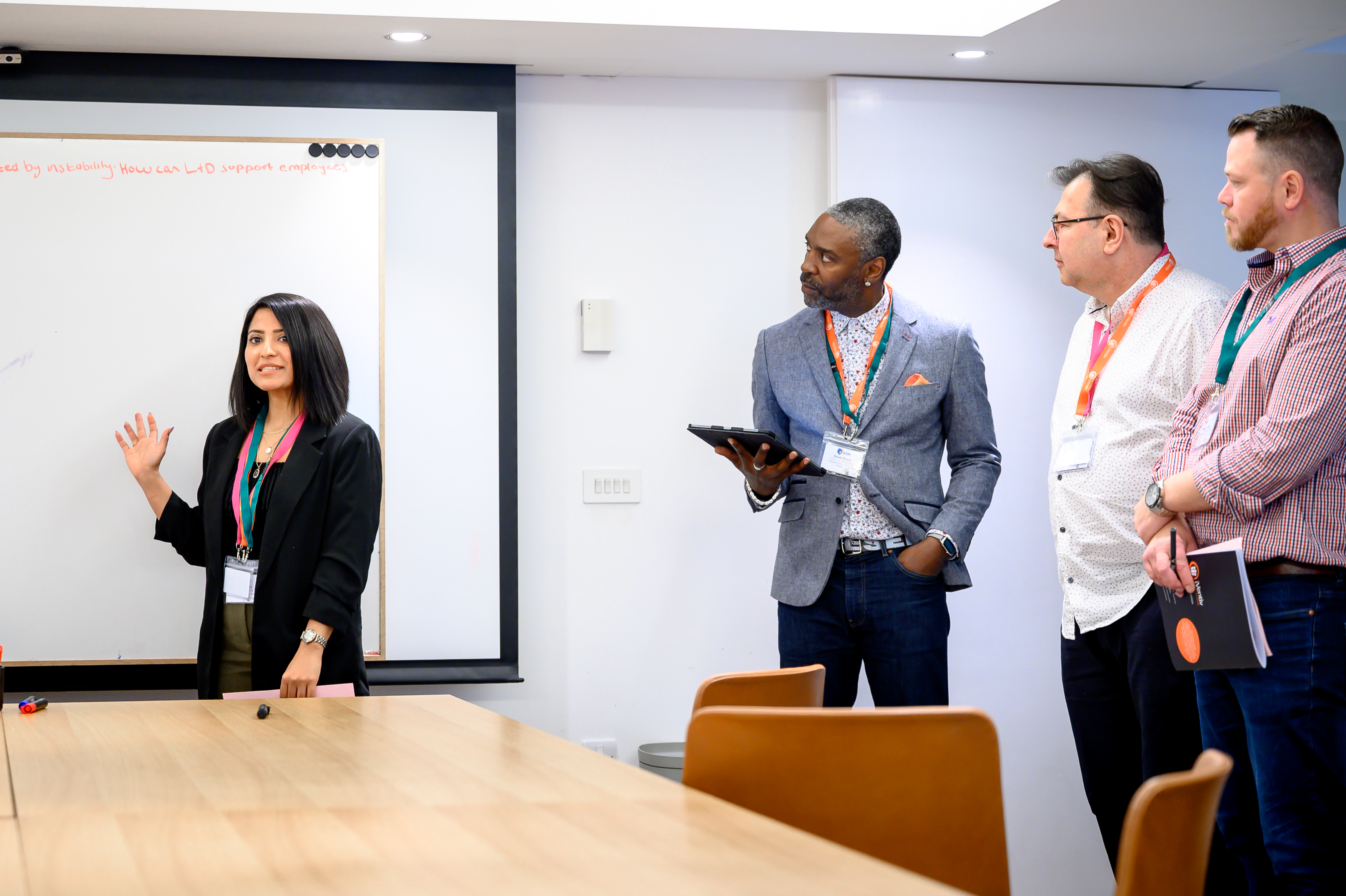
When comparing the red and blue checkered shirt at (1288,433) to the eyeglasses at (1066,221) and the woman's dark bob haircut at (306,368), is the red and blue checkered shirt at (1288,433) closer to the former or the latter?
the eyeglasses at (1066,221)

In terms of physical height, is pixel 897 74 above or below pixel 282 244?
above

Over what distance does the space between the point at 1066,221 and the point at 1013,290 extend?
1.41 m

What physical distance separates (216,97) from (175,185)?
34 cm

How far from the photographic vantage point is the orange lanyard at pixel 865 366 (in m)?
3.05

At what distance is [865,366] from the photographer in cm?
309

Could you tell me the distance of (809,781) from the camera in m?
1.37

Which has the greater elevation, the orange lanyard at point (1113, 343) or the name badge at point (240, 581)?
the orange lanyard at point (1113, 343)

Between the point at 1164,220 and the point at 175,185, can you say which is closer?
the point at 175,185

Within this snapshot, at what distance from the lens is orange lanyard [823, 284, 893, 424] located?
120 inches

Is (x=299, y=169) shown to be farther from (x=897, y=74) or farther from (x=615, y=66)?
(x=897, y=74)

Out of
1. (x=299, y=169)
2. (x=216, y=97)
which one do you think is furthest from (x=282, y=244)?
(x=216, y=97)

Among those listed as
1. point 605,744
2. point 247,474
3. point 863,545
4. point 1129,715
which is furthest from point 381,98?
point 1129,715

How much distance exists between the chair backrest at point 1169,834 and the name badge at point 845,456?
1906 mm

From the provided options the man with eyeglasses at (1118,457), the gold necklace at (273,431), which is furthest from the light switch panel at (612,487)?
the man with eyeglasses at (1118,457)
